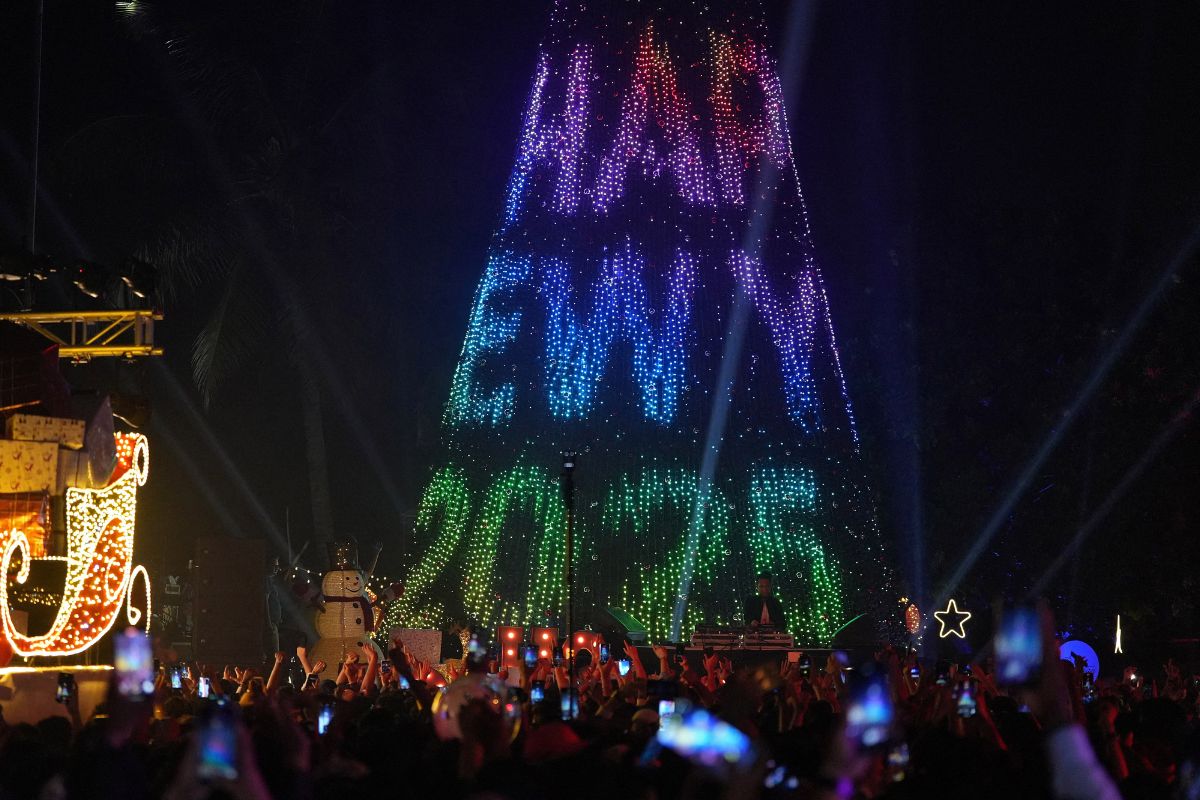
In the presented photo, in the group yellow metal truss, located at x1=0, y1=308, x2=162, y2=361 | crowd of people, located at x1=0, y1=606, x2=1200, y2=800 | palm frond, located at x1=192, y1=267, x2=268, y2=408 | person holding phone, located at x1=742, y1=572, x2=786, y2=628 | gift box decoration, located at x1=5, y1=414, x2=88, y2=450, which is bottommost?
crowd of people, located at x1=0, y1=606, x2=1200, y2=800

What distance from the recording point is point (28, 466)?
16.1m

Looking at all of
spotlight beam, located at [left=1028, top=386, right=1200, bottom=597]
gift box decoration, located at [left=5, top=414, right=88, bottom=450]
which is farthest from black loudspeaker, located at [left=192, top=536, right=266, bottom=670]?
spotlight beam, located at [left=1028, top=386, right=1200, bottom=597]

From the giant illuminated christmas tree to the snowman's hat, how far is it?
318 cm

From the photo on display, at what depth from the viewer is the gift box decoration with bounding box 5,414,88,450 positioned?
16141 mm

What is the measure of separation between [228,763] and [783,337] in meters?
17.7

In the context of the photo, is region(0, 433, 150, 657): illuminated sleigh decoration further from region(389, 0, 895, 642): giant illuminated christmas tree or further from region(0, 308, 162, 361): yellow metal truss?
region(389, 0, 895, 642): giant illuminated christmas tree

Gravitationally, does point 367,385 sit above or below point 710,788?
above

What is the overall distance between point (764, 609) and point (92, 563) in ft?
28.9

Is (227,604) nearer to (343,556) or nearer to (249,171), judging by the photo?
(343,556)

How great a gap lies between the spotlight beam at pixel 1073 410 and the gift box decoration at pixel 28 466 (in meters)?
16.5

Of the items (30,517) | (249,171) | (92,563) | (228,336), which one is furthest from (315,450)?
(30,517)

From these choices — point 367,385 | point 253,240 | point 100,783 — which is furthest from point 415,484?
point 100,783

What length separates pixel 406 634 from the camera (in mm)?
20188

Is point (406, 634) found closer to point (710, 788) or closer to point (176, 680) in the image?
point (176, 680)
